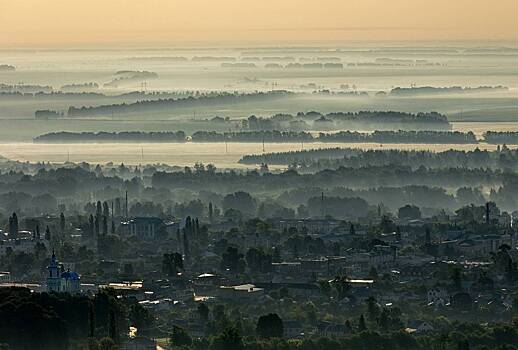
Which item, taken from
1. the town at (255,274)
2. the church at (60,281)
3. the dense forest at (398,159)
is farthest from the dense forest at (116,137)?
the church at (60,281)

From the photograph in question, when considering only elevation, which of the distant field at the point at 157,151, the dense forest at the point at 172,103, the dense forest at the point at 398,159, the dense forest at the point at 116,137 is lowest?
the dense forest at the point at 398,159

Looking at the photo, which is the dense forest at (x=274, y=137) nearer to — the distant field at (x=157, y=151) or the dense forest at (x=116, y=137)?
the dense forest at (x=116, y=137)

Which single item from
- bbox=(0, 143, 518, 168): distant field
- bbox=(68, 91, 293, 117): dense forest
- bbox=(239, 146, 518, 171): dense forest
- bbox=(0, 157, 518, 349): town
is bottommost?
bbox=(0, 157, 518, 349): town

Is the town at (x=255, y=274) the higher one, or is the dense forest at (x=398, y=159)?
the dense forest at (x=398, y=159)


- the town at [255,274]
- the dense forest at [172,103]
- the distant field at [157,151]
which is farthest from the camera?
the dense forest at [172,103]

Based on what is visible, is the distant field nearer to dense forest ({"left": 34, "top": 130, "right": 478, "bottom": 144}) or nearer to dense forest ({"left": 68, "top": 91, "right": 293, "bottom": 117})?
dense forest ({"left": 34, "top": 130, "right": 478, "bottom": 144})

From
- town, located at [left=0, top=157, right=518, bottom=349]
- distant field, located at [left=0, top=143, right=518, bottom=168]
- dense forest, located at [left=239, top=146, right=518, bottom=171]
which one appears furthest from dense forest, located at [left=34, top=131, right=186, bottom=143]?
town, located at [left=0, top=157, right=518, bottom=349]

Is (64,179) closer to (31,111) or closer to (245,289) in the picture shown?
(245,289)

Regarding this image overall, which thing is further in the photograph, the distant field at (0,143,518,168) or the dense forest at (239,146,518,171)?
the distant field at (0,143,518,168)

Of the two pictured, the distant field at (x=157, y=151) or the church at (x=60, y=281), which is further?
the distant field at (x=157, y=151)

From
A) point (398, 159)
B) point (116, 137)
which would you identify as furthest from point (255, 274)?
point (116, 137)

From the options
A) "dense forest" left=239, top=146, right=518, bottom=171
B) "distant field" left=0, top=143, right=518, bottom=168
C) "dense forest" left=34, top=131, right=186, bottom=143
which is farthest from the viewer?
"dense forest" left=34, top=131, right=186, bottom=143
